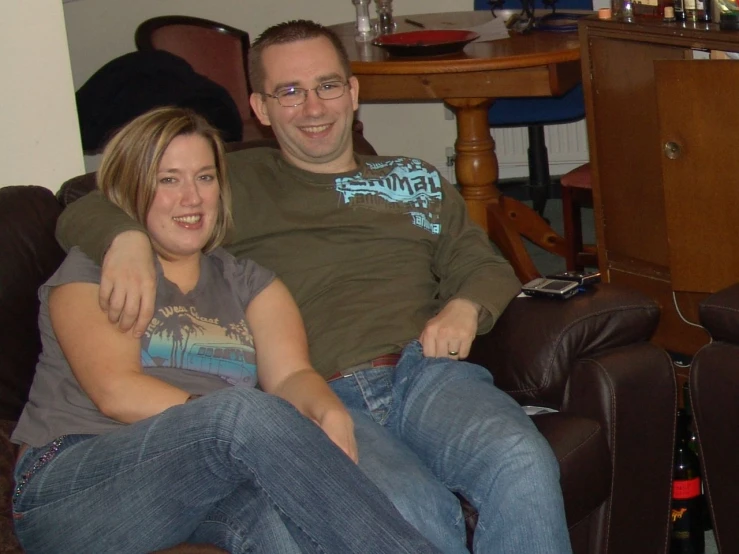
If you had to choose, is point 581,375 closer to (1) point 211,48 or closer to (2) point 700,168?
(2) point 700,168

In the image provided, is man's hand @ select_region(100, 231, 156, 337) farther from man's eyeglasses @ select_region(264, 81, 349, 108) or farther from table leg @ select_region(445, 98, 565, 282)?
table leg @ select_region(445, 98, 565, 282)

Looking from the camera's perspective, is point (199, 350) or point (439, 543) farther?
point (199, 350)

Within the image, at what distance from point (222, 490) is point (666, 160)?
1441 millimetres

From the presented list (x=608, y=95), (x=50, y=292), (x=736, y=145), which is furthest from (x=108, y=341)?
(x=608, y=95)

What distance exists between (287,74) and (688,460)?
3.70 ft

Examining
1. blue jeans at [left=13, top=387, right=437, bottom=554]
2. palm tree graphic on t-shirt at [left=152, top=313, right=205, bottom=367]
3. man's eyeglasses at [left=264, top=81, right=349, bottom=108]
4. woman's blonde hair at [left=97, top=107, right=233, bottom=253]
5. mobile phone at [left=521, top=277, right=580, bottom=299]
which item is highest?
man's eyeglasses at [left=264, top=81, right=349, bottom=108]

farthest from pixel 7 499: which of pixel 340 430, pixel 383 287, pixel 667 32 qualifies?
pixel 667 32

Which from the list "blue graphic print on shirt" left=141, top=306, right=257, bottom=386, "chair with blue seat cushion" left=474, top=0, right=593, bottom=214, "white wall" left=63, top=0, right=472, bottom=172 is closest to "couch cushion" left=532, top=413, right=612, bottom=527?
"blue graphic print on shirt" left=141, top=306, right=257, bottom=386

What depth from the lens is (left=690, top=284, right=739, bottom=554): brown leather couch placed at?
203 cm

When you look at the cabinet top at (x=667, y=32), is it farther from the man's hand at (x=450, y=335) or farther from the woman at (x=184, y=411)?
the woman at (x=184, y=411)

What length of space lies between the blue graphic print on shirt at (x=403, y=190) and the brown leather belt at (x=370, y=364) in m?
0.28

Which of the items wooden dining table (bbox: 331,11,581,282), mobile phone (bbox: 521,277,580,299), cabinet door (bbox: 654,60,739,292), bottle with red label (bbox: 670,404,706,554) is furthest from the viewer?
wooden dining table (bbox: 331,11,581,282)

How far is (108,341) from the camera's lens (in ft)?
5.79

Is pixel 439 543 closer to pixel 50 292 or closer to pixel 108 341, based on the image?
pixel 108 341
